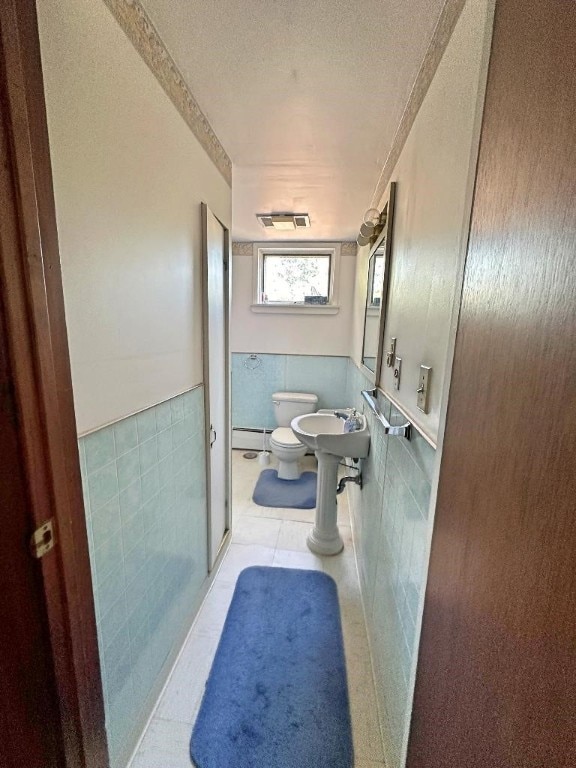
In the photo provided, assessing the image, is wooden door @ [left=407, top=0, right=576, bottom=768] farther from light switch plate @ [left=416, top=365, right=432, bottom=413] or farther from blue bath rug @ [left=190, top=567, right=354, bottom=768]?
blue bath rug @ [left=190, top=567, right=354, bottom=768]

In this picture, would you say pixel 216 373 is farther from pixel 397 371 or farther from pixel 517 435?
pixel 517 435

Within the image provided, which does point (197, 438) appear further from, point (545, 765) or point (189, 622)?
point (545, 765)

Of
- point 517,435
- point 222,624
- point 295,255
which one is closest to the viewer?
point 517,435

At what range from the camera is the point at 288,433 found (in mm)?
3008

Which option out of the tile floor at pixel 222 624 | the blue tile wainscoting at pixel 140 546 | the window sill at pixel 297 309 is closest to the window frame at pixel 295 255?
the window sill at pixel 297 309

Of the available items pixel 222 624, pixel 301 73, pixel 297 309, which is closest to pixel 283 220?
pixel 297 309

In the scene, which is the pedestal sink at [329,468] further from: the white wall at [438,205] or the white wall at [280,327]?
the white wall at [280,327]

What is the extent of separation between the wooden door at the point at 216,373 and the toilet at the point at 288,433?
0.83m

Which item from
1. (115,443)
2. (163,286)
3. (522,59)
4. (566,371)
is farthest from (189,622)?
(522,59)

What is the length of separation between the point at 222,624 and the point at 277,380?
7.48 feet

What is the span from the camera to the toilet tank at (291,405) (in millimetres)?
3256

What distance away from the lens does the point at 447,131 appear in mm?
805

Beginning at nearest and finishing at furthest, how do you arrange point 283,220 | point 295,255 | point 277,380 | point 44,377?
point 44,377
point 283,220
point 295,255
point 277,380

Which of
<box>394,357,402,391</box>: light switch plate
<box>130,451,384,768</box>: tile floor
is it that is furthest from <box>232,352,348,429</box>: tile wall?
<box>394,357,402,391</box>: light switch plate
